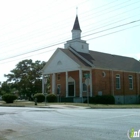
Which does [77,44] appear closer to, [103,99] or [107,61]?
[107,61]

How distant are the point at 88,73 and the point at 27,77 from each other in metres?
22.7

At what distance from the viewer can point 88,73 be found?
41.1 m

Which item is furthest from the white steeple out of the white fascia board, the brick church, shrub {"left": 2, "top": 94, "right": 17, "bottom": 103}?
shrub {"left": 2, "top": 94, "right": 17, "bottom": 103}

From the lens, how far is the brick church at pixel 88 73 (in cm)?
4066

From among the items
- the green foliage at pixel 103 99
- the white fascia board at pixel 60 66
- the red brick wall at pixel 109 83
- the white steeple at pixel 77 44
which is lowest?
the green foliage at pixel 103 99

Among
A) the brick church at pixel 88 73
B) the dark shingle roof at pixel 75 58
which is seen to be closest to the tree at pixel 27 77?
the brick church at pixel 88 73


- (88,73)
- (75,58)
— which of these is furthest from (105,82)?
(75,58)

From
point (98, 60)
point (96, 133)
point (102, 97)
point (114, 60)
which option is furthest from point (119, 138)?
point (114, 60)

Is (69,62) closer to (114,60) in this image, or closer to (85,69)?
(85,69)

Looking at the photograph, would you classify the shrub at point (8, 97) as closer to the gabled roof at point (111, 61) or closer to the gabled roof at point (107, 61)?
the gabled roof at point (107, 61)

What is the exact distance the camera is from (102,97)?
37.9 metres

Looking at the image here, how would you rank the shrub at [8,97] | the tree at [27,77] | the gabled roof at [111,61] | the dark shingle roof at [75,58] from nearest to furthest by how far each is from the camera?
the shrub at [8,97]
the dark shingle roof at [75,58]
the gabled roof at [111,61]
the tree at [27,77]

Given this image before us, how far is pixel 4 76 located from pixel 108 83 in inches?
1204

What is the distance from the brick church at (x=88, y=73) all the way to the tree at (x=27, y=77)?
1390 cm
